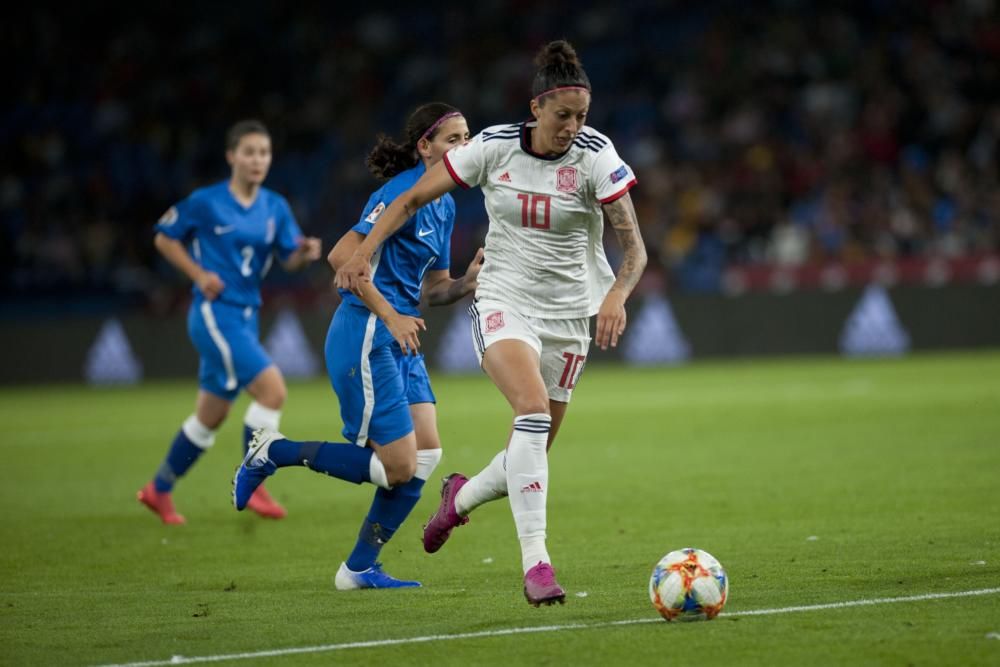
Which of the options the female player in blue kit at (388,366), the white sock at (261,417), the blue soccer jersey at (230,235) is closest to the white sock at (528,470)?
the female player in blue kit at (388,366)

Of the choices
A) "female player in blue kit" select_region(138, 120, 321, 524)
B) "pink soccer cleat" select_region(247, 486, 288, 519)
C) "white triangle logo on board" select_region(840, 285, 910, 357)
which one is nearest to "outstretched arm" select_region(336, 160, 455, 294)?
"female player in blue kit" select_region(138, 120, 321, 524)

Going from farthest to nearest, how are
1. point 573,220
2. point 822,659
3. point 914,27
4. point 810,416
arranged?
point 914,27, point 810,416, point 573,220, point 822,659

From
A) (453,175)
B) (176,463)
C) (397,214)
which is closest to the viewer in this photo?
(453,175)

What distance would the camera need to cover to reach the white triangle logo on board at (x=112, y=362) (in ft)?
83.9

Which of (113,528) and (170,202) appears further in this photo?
(170,202)

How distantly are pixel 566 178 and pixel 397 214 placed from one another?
80cm

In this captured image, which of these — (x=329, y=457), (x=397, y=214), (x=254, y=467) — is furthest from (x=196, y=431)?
(x=397, y=214)

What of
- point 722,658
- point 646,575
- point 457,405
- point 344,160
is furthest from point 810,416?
point 344,160

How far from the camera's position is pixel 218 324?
10.6 metres

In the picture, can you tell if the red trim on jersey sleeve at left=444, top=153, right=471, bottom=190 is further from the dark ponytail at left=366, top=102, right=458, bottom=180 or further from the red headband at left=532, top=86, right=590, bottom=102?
the dark ponytail at left=366, top=102, right=458, bottom=180

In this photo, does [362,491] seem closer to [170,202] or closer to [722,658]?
[722,658]

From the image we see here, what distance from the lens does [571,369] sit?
694 centimetres

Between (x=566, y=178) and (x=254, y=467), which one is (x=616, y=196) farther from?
(x=254, y=467)

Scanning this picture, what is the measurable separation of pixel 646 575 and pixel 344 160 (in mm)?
24301
